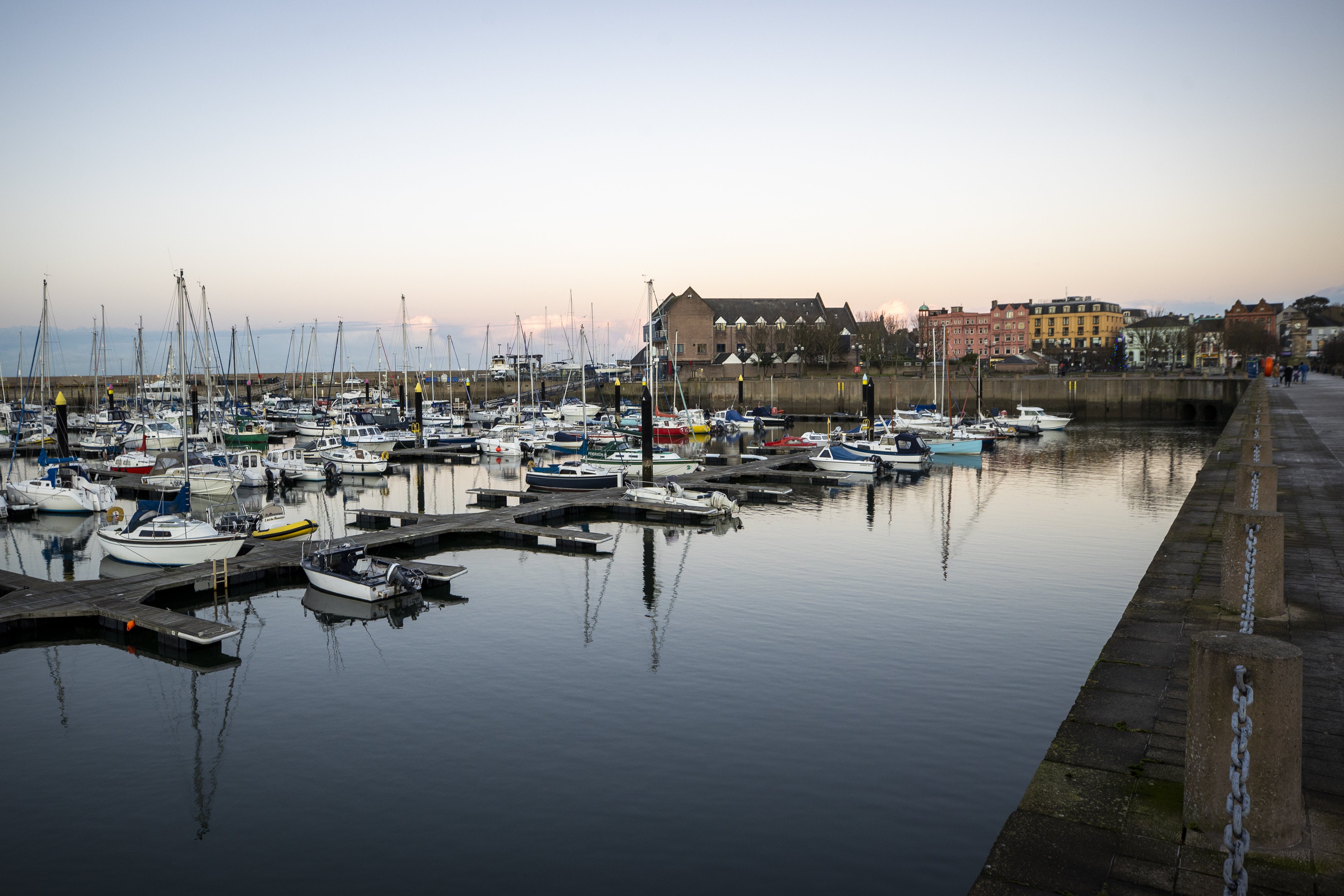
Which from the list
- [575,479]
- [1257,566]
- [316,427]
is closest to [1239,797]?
[1257,566]

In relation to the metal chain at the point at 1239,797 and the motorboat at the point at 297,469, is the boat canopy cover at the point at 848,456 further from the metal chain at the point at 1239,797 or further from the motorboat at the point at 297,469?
the metal chain at the point at 1239,797

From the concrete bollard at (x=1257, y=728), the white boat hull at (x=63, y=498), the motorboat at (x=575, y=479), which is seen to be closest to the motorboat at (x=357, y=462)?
the motorboat at (x=575, y=479)

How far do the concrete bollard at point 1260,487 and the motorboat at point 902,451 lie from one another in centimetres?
3860

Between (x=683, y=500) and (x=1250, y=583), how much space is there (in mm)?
28481

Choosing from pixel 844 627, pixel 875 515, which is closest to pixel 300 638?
pixel 844 627

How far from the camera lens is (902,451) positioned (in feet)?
193

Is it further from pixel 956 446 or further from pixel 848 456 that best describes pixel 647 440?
pixel 956 446

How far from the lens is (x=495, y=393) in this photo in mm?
142250

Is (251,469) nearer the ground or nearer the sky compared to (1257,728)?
nearer the ground

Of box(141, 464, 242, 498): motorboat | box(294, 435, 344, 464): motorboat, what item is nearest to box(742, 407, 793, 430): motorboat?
box(294, 435, 344, 464): motorboat

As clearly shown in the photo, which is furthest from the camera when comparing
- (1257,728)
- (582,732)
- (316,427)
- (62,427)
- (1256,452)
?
(316,427)

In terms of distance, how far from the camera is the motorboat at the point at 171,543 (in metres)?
29.4

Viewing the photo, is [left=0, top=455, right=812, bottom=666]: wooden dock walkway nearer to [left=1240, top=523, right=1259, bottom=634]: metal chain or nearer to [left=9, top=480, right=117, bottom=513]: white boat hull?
[left=9, top=480, right=117, bottom=513]: white boat hull

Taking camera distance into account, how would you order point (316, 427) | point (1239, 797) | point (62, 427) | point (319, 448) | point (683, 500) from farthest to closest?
point (316, 427) < point (319, 448) < point (62, 427) < point (683, 500) < point (1239, 797)
